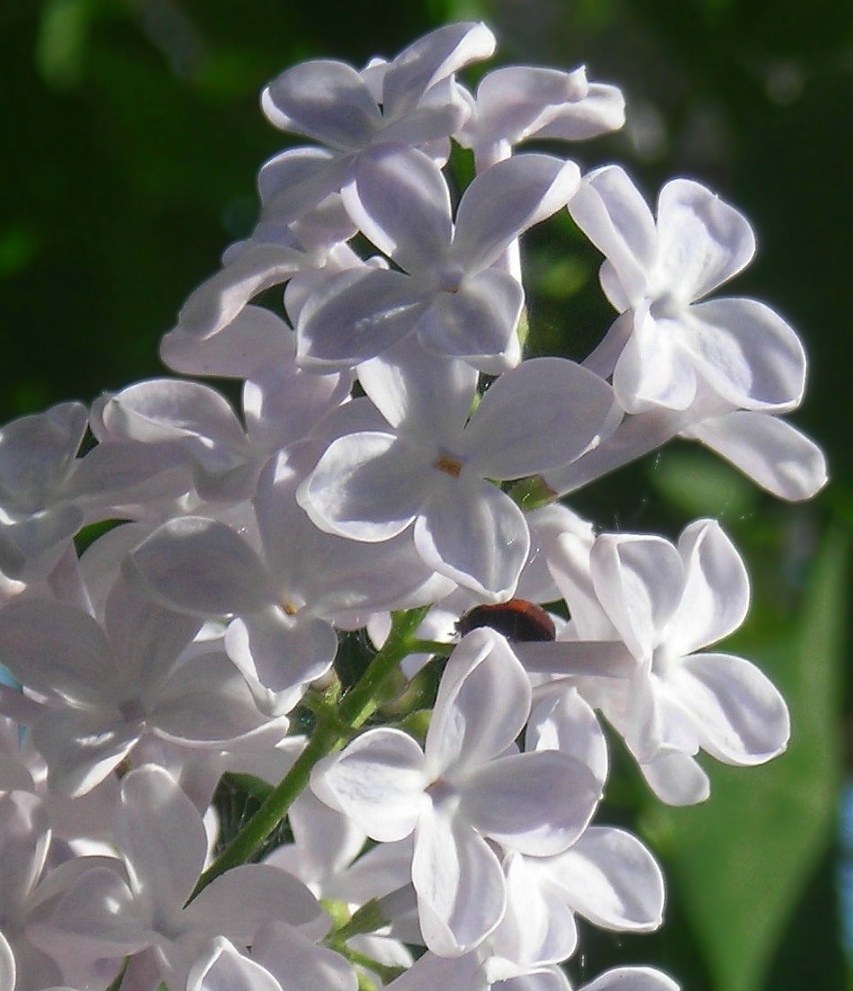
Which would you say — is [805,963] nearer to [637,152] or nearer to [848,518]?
[848,518]

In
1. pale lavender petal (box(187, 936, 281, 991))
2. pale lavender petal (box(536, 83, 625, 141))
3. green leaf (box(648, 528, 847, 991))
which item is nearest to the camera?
pale lavender petal (box(187, 936, 281, 991))

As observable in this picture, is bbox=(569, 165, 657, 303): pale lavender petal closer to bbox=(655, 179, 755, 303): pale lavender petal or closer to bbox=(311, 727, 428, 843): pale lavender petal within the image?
bbox=(655, 179, 755, 303): pale lavender petal

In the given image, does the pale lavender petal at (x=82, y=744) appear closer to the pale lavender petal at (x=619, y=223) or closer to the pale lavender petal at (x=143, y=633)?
the pale lavender petal at (x=143, y=633)

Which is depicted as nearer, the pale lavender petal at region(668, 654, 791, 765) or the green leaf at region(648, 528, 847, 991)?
the pale lavender petal at region(668, 654, 791, 765)

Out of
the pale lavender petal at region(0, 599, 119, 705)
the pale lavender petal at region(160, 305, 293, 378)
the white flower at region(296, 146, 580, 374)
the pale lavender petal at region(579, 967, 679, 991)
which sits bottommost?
the pale lavender petal at region(579, 967, 679, 991)

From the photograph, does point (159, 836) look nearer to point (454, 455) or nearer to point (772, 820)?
point (454, 455)

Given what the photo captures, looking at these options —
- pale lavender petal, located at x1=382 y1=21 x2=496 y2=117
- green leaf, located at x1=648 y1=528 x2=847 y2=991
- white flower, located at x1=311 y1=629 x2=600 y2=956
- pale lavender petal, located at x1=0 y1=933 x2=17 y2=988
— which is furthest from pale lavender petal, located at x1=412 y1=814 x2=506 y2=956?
green leaf, located at x1=648 y1=528 x2=847 y2=991

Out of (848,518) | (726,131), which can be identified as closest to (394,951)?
(848,518)

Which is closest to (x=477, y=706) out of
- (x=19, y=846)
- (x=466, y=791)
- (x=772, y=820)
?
(x=466, y=791)
